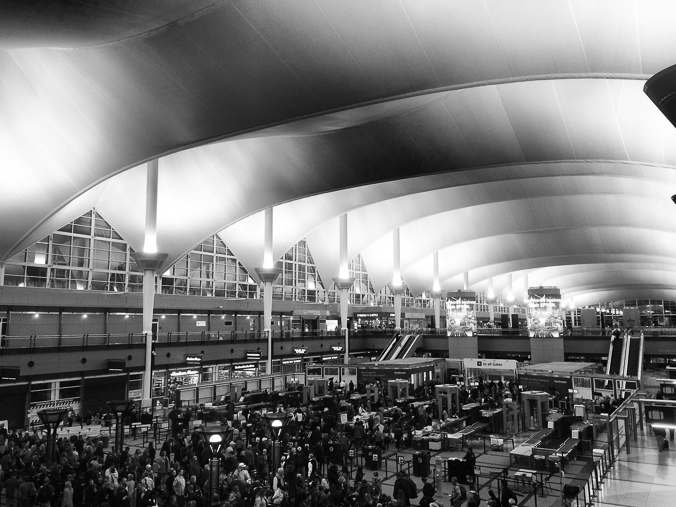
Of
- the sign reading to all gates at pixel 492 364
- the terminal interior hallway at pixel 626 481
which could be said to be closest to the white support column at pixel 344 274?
the sign reading to all gates at pixel 492 364

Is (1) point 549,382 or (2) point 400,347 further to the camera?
(2) point 400,347

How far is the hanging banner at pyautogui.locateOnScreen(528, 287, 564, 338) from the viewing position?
3312cm

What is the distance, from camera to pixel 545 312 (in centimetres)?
3416

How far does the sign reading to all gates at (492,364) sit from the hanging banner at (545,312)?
20.4 feet

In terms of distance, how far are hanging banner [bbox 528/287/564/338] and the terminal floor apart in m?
15.5

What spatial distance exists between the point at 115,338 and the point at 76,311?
274 inches

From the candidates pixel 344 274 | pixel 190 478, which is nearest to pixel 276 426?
pixel 190 478

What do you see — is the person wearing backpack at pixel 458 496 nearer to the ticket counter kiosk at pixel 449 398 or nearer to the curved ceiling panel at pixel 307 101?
the curved ceiling panel at pixel 307 101

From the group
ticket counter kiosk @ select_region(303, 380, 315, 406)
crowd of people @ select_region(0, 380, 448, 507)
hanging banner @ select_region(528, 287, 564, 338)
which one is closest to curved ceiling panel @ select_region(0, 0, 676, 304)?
hanging banner @ select_region(528, 287, 564, 338)

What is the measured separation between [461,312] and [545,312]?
643cm

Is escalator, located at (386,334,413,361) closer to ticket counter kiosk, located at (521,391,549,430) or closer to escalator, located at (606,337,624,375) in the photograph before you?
escalator, located at (606,337,624,375)

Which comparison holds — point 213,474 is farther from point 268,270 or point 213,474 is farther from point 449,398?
point 268,270

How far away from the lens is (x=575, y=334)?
1689 inches

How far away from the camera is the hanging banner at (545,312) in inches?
1304
